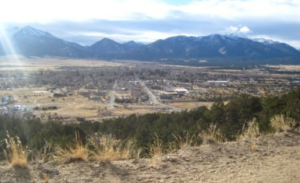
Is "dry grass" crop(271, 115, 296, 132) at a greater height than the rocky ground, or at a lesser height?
greater

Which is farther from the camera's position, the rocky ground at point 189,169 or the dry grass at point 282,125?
the dry grass at point 282,125

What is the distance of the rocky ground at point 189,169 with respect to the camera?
5.36 meters

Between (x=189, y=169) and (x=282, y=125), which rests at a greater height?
(x=282, y=125)

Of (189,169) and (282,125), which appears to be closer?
(189,169)

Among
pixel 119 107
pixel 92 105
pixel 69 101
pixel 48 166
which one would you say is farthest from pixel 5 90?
pixel 48 166

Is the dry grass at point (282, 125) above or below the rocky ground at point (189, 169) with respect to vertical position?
above

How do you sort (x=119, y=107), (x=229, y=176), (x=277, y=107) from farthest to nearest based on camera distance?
(x=119, y=107), (x=277, y=107), (x=229, y=176)

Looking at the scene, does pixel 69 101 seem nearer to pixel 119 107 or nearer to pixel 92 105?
pixel 92 105

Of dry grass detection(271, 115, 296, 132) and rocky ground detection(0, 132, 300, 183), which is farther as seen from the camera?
dry grass detection(271, 115, 296, 132)

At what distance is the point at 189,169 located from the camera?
5.99 m

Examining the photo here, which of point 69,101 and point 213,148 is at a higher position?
point 213,148

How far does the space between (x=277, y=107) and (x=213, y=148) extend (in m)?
13.0

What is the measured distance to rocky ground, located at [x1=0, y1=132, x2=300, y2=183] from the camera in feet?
17.6

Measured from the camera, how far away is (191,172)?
19.1ft
